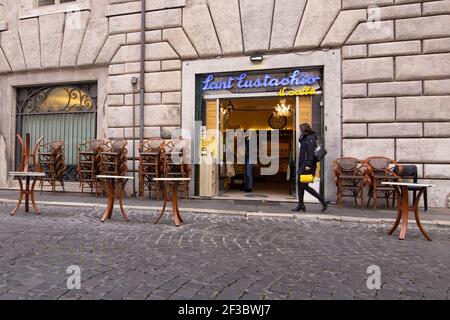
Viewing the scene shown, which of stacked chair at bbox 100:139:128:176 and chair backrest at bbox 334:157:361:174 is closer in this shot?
chair backrest at bbox 334:157:361:174

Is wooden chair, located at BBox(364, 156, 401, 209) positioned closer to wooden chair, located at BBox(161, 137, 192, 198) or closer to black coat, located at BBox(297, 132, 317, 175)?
black coat, located at BBox(297, 132, 317, 175)

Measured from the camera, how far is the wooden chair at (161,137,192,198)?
9.50m

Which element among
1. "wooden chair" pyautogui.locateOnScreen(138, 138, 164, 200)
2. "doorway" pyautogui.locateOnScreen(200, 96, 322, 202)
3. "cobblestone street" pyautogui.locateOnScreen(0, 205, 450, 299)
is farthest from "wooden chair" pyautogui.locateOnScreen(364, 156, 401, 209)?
"wooden chair" pyautogui.locateOnScreen(138, 138, 164, 200)

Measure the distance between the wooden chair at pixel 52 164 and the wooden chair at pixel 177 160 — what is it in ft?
11.5

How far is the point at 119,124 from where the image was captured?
35.7ft

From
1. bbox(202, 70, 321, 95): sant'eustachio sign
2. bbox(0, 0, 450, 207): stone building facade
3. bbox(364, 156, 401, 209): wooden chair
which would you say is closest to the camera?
bbox(364, 156, 401, 209): wooden chair

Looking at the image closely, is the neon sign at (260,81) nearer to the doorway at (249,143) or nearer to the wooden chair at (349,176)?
the doorway at (249,143)

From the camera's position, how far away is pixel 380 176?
26.7 ft

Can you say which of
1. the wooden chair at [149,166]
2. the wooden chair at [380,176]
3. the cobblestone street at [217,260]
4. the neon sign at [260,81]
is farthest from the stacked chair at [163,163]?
the wooden chair at [380,176]

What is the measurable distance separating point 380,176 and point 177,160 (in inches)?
196

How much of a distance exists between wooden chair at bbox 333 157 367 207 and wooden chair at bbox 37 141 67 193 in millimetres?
7994

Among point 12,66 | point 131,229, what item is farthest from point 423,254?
point 12,66

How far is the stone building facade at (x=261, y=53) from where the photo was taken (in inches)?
335
